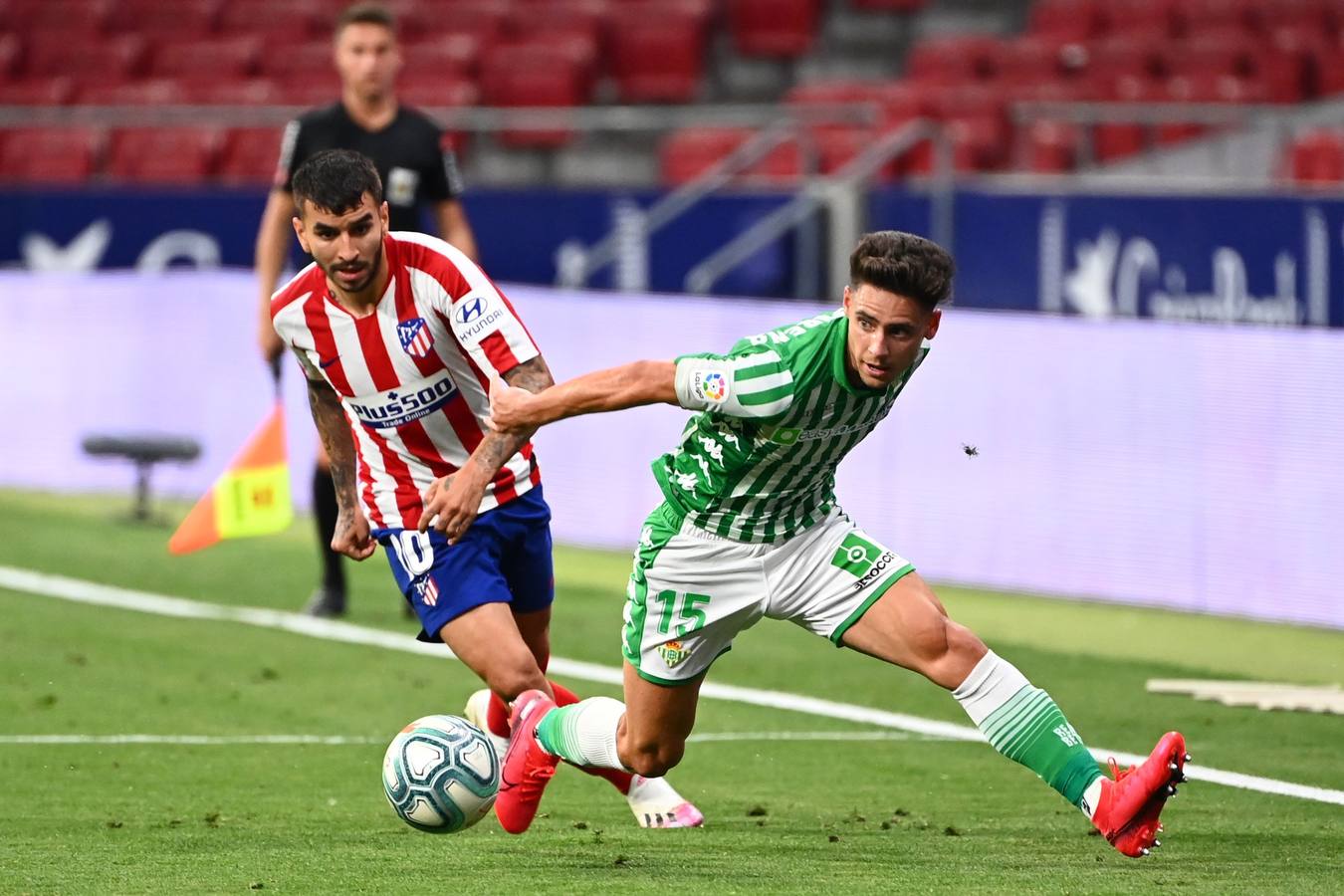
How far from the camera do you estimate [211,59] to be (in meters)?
21.4

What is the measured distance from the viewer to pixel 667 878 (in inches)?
228

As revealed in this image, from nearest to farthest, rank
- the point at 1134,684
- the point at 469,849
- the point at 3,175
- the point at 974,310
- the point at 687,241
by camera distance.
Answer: the point at 469,849 < the point at 1134,684 < the point at 974,310 < the point at 687,241 < the point at 3,175

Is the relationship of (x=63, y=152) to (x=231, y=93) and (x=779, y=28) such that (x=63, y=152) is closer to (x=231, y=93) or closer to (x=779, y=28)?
(x=231, y=93)

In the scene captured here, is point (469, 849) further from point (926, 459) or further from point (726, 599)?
point (926, 459)

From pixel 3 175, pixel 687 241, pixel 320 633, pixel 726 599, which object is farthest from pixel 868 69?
pixel 726 599

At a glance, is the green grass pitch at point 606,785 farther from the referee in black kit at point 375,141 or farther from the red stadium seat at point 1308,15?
the red stadium seat at point 1308,15

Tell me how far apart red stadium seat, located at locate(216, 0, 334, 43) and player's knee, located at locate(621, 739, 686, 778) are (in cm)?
1653

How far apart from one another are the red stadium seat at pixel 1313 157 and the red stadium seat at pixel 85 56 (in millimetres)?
11667

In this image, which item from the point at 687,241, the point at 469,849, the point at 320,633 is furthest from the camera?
the point at 687,241

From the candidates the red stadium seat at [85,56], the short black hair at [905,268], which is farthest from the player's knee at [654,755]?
the red stadium seat at [85,56]

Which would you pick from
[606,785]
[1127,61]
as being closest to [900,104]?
[1127,61]

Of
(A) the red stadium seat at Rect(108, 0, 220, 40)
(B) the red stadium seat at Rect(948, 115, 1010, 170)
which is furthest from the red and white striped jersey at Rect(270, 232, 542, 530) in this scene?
(A) the red stadium seat at Rect(108, 0, 220, 40)

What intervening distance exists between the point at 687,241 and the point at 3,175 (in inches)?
280

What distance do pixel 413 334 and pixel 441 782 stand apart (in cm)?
132
